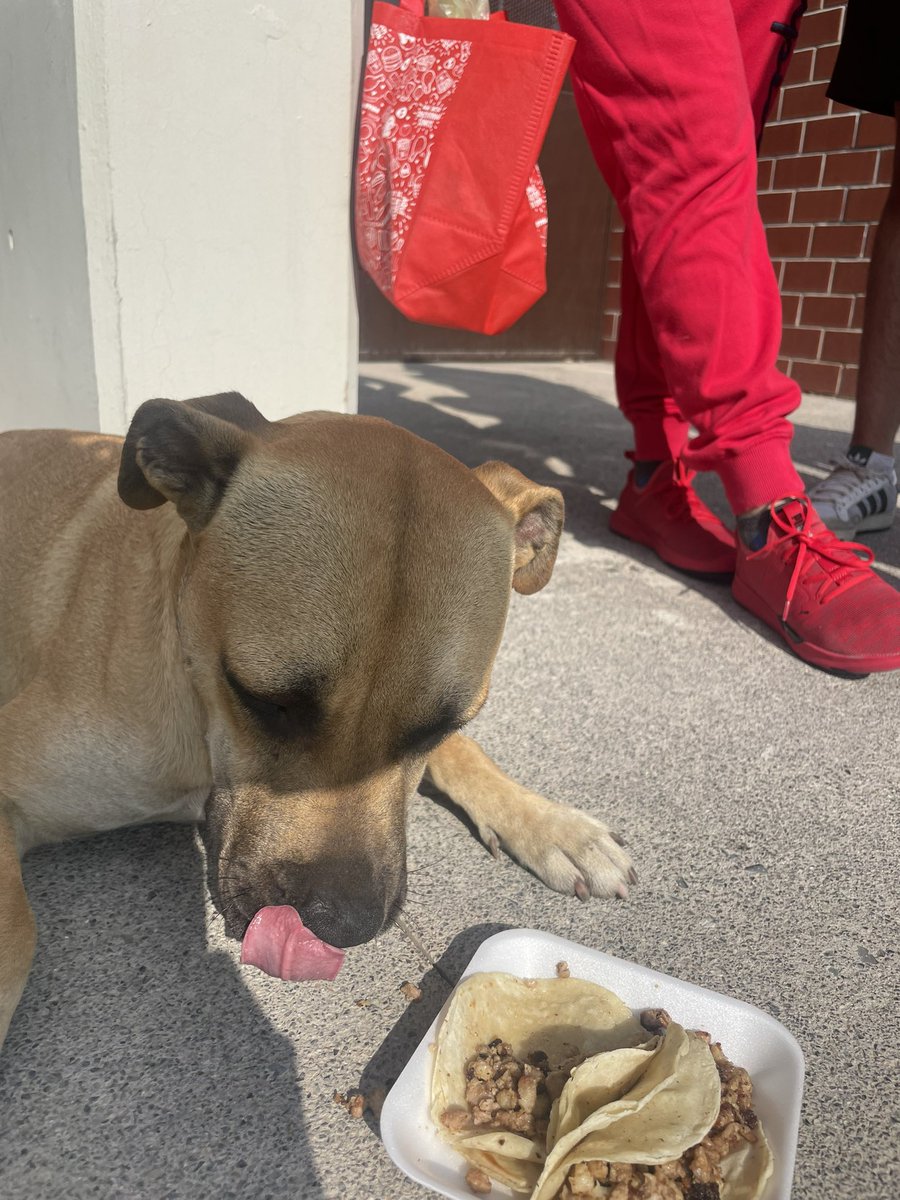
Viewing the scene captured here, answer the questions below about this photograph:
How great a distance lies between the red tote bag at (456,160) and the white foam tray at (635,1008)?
253 centimetres

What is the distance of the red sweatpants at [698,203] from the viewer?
304 cm

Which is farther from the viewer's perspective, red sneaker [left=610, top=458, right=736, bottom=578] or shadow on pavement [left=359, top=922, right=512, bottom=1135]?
red sneaker [left=610, top=458, right=736, bottom=578]

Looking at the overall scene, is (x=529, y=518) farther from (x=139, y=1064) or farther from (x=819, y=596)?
(x=819, y=596)

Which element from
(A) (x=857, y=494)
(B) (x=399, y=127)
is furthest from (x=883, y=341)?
(B) (x=399, y=127)

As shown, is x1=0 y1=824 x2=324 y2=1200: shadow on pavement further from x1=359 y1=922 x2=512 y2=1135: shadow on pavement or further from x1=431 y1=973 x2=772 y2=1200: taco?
x1=431 y1=973 x2=772 y2=1200: taco

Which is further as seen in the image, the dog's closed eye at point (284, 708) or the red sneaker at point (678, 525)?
the red sneaker at point (678, 525)

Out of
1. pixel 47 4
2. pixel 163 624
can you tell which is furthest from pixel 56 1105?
pixel 47 4

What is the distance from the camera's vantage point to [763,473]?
3363 mm

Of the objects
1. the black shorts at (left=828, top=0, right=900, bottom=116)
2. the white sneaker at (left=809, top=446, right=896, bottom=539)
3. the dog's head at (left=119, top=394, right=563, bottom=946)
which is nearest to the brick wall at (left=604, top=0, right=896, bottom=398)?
the black shorts at (left=828, top=0, right=900, bottom=116)

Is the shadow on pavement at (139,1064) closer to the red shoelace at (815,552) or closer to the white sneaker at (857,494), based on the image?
the red shoelace at (815,552)

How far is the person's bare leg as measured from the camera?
156 inches

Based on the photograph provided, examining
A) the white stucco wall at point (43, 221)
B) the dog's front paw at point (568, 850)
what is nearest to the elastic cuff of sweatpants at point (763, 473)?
the dog's front paw at point (568, 850)

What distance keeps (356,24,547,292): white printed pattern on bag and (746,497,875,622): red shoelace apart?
1.38 meters

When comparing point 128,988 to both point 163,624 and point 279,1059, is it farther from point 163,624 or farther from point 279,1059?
point 163,624
